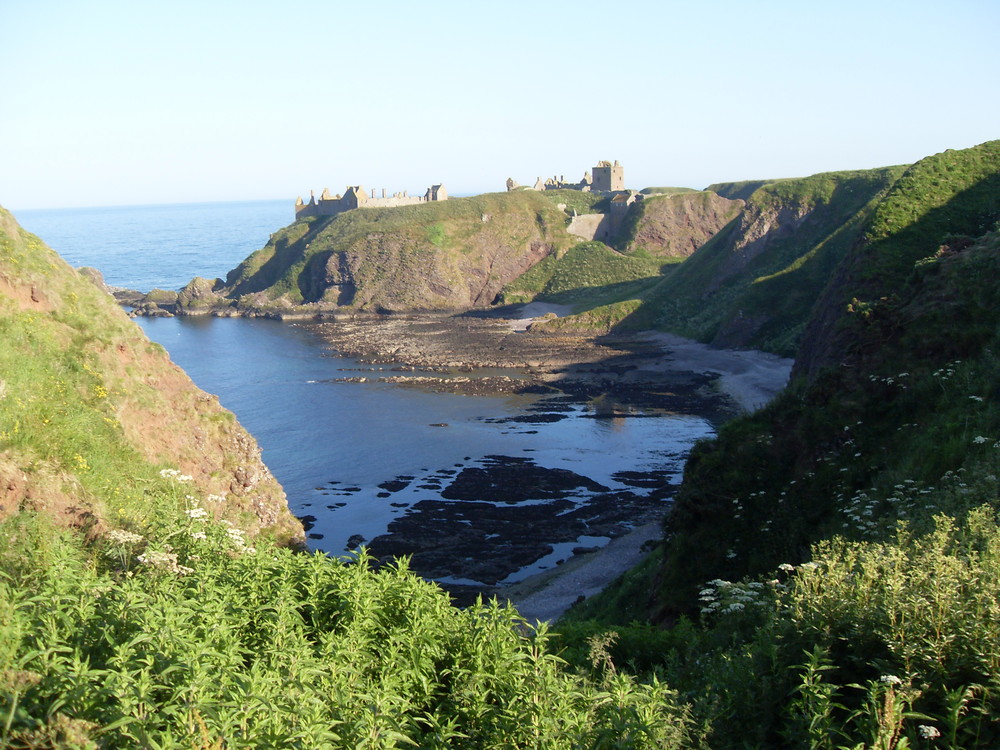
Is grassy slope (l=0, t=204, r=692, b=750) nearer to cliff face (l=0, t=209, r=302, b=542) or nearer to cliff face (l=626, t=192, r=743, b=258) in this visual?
cliff face (l=0, t=209, r=302, b=542)

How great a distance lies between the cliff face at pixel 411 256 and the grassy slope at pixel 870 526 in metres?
82.0

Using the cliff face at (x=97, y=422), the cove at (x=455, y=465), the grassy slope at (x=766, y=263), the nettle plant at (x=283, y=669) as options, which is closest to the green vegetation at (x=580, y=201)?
the grassy slope at (x=766, y=263)

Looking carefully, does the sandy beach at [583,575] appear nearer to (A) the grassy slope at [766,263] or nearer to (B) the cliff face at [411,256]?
(A) the grassy slope at [766,263]

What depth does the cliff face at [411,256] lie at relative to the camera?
114188 millimetres

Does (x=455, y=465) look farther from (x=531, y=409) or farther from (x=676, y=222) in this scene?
(x=676, y=222)

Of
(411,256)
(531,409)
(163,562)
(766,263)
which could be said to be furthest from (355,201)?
(163,562)

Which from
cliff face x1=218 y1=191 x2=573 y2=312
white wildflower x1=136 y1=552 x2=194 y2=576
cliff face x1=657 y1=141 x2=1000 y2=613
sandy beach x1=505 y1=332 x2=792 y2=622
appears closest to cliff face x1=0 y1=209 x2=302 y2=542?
white wildflower x1=136 y1=552 x2=194 y2=576

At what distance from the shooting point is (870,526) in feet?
50.7

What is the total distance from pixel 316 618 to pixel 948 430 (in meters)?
15.2

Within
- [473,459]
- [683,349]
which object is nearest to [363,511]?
[473,459]

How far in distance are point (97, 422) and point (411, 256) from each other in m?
98.8

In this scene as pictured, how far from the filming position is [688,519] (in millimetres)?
21375

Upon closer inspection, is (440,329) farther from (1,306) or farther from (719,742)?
(719,742)

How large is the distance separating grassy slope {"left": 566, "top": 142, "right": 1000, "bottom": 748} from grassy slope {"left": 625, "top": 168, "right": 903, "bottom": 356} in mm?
37126
